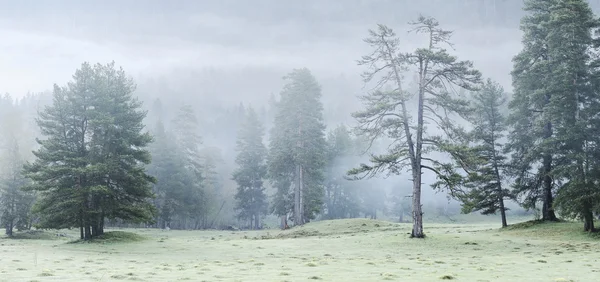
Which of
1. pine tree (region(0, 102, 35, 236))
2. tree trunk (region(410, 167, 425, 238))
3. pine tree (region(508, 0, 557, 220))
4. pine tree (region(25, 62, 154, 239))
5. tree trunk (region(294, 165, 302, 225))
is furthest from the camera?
tree trunk (region(294, 165, 302, 225))

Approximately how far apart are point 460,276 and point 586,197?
20705mm

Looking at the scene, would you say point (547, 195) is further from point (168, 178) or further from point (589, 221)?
point (168, 178)

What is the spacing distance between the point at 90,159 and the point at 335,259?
22544 millimetres

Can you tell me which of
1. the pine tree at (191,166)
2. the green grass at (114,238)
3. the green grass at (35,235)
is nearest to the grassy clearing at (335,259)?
the green grass at (114,238)

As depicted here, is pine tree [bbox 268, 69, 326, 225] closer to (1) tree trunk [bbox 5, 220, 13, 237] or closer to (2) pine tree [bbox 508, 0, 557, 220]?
(2) pine tree [bbox 508, 0, 557, 220]

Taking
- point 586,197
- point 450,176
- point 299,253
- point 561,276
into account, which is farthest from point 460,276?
point 586,197

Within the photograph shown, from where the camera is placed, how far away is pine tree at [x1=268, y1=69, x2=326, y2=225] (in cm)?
5709

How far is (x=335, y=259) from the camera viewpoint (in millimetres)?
21297

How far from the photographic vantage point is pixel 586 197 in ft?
97.7

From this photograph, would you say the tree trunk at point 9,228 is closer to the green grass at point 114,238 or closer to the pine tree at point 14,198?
the pine tree at point 14,198

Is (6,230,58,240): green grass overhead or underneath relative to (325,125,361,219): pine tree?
underneath

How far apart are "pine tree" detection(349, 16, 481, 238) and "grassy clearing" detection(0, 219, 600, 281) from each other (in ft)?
16.7

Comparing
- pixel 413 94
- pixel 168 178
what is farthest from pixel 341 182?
pixel 413 94

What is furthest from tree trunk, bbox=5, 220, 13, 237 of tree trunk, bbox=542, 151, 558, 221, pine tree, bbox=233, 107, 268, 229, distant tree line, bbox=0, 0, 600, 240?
tree trunk, bbox=542, 151, 558, 221
